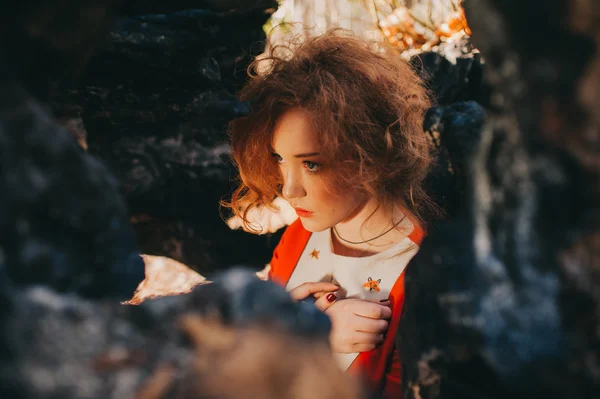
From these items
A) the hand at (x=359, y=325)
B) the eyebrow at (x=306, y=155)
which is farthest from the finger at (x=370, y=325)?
the eyebrow at (x=306, y=155)

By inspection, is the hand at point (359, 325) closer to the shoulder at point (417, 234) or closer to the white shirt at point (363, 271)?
the white shirt at point (363, 271)

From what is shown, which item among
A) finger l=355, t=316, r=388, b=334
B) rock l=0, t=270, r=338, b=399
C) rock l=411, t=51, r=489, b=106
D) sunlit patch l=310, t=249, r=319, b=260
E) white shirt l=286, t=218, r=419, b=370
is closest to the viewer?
rock l=0, t=270, r=338, b=399

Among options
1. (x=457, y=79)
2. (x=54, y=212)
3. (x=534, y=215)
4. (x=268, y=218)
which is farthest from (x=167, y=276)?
(x=534, y=215)

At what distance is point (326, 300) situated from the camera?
1.40 m

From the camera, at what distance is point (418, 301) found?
89cm

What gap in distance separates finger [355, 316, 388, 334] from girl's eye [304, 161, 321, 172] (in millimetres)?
421

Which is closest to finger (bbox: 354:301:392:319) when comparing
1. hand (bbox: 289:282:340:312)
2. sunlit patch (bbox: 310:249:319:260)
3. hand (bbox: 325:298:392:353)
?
hand (bbox: 325:298:392:353)

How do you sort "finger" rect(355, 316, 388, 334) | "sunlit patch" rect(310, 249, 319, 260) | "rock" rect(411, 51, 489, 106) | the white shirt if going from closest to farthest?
1. "finger" rect(355, 316, 388, 334)
2. the white shirt
3. "sunlit patch" rect(310, 249, 319, 260)
4. "rock" rect(411, 51, 489, 106)

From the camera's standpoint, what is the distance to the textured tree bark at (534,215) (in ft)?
2.02

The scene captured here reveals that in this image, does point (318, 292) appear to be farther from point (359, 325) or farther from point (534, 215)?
point (534, 215)

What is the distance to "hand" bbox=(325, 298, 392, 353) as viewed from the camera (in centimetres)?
130

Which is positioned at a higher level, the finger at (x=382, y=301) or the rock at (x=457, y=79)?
the rock at (x=457, y=79)

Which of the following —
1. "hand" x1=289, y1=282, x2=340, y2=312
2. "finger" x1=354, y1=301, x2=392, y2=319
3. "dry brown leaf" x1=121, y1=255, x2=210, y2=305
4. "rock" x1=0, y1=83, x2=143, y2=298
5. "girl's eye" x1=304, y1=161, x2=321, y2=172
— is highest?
"rock" x1=0, y1=83, x2=143, y2=298

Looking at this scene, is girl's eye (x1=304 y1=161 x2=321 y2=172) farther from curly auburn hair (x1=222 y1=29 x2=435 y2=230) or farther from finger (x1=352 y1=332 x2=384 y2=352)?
finger (x1=352 y1=332 x2=384 y2=352)
